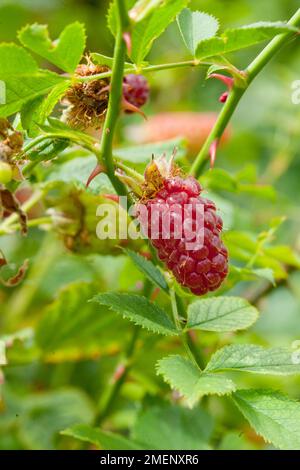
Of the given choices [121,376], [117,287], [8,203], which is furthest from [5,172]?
[117,287]

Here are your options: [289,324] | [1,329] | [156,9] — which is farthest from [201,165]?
[289,324]

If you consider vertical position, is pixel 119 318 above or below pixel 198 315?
above

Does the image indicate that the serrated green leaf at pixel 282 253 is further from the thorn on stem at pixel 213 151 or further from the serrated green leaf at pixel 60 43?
the serrated green leaf at pixel 60 43

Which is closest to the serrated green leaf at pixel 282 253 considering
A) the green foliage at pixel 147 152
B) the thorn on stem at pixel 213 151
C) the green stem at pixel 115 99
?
the green foliage at pixel 147 152

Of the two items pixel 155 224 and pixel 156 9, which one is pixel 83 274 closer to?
pixel 155 224

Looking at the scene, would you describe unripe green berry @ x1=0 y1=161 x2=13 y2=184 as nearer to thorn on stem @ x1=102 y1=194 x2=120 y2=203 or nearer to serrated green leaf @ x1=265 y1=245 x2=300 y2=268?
thorn on stem @ x1=102 y1=194 x2=120 y2=203

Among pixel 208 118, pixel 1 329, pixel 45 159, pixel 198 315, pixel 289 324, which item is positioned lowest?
pixel 198 315
